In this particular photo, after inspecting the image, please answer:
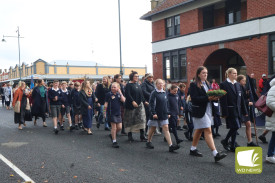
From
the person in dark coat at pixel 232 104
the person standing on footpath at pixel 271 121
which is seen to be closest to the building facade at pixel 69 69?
the person in dark coat at pixel 232 104

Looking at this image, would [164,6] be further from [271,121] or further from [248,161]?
[248,161]

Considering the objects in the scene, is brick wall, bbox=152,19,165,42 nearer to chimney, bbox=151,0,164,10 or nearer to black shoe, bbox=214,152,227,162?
chimney, bbox=151,0,164,10

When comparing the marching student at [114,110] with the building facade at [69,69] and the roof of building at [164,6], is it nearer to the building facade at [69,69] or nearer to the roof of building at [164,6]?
the roof of building at [164,6]

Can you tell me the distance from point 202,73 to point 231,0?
15.6 meters

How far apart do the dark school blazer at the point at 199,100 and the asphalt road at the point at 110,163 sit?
1015 millimetres

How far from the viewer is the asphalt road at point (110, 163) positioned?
15.9 ft

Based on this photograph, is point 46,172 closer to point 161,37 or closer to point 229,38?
point 229,38

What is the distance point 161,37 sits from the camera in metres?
24.5

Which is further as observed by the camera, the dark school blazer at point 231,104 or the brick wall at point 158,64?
the brick wall at point 158,64

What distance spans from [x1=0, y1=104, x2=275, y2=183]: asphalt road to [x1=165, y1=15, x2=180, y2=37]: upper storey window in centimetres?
1574

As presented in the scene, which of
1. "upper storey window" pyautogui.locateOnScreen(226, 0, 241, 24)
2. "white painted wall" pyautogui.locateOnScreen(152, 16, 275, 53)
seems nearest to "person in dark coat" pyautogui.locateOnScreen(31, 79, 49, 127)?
"white painted wall" pyautogui.locateOnScreen(152, 16, 275, 53)

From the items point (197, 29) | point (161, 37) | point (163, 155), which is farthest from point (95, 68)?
point (163, 155)

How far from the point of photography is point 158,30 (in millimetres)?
24781

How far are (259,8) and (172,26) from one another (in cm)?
793
